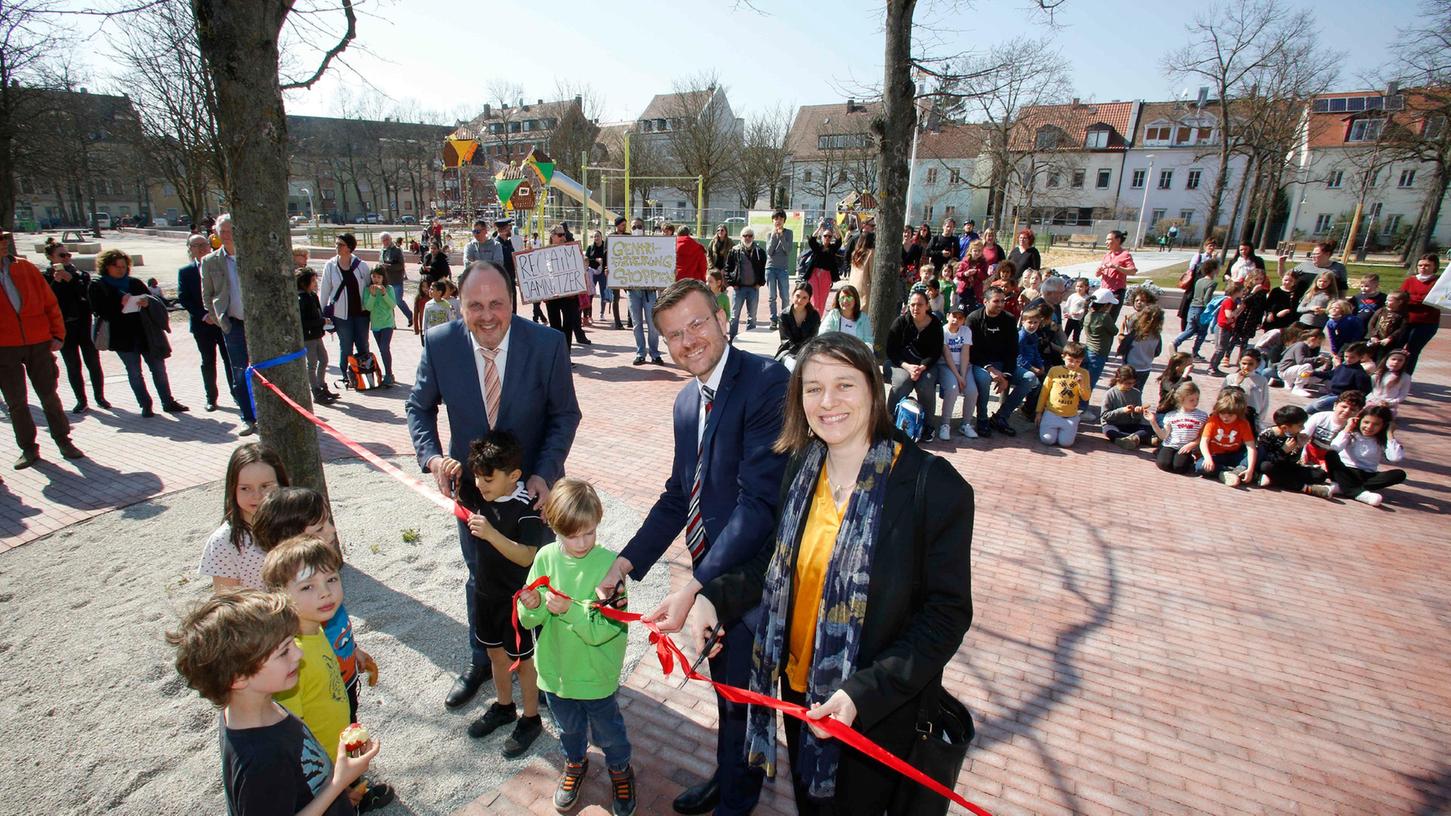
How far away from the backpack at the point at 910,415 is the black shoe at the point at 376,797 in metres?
6.30

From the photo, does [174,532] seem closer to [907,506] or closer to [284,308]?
[284,308]

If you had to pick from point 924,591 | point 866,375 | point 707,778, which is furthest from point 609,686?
point 866,375

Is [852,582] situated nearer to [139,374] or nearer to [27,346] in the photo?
[27,346]

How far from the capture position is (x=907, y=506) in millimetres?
1858

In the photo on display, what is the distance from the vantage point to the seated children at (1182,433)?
713 centimetres

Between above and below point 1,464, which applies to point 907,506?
above

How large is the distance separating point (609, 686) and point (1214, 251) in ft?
48.8

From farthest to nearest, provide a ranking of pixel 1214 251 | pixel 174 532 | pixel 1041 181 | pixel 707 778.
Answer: pixel 1041 181, pixel 1214 251, pixel 174 532, pixel 707 778

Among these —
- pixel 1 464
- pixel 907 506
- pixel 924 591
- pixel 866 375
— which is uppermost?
pixel 866 375

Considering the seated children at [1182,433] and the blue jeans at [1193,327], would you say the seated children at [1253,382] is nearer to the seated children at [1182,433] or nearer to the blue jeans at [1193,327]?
the seated children at [1182,433]

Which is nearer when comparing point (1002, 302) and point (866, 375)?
point (866, 375)

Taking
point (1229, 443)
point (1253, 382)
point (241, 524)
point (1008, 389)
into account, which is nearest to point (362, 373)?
point (241, 524)

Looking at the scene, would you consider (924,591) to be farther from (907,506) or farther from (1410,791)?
(1410,791)

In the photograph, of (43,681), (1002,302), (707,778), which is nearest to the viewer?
(707,778)
